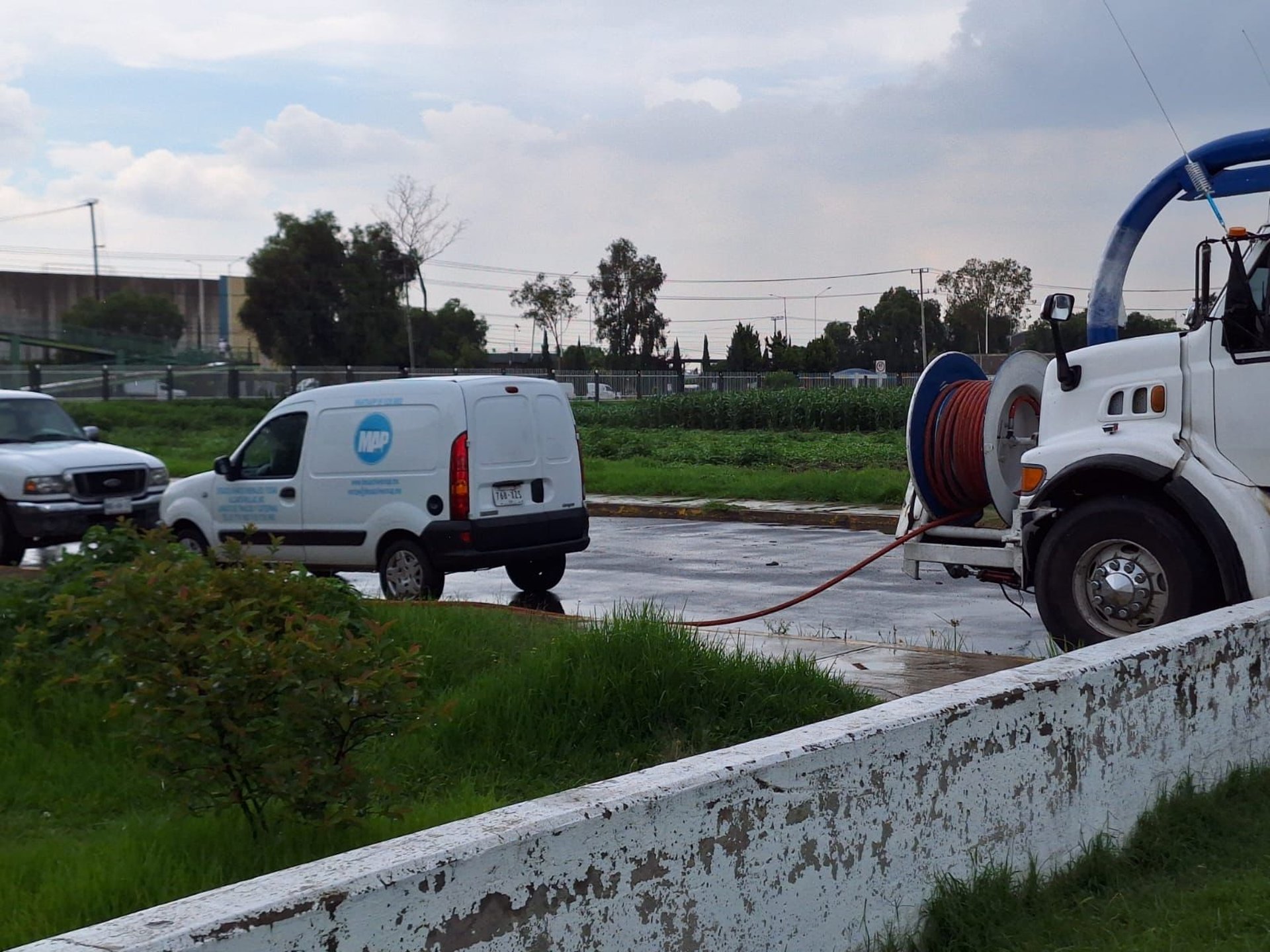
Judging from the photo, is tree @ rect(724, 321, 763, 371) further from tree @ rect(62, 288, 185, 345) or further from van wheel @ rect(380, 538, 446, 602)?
van wheel @ rect(380, 538, 446, 602)

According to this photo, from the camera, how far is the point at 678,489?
23781mm

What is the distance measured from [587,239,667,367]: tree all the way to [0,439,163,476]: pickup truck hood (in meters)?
82.9

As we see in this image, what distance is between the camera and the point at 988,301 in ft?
332

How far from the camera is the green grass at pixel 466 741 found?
4930 mm

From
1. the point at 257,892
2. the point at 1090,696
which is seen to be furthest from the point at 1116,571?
the point at 257,892

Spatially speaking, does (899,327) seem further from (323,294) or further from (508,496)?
(508,496)

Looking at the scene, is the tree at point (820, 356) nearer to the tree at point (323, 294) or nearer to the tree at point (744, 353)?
the tree at point (744, 353)

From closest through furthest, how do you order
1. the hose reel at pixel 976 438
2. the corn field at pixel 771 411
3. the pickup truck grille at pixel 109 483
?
the hose reel at pixel 976 438, the pickup truck grille at pixel 109 483, the corn field at pixel 771 411

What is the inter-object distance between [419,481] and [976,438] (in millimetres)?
4698

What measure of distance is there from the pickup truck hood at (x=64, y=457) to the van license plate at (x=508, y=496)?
5.81m

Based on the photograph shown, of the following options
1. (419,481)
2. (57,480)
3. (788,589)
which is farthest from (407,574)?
(57,480)

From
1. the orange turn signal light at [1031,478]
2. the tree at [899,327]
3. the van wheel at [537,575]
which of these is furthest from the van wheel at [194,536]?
the tree at [899,327]

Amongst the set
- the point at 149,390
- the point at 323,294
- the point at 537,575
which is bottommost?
the point at 537,575

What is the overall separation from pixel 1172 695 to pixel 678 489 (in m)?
18.4
